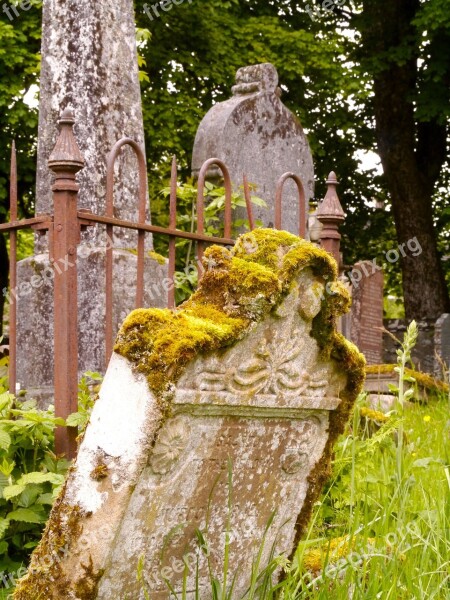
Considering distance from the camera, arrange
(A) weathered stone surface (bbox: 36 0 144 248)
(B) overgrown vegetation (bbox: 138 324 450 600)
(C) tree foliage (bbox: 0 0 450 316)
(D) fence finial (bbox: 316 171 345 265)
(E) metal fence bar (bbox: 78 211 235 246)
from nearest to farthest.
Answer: (B) overgrown vegetation (bbox: 138 324 450 600), (E) metal fence bar (bbox: 78 211 235 246), (D) fence finial (bbox: 316 171 345 265), (A) weathered stone surface (bbox: 36 0 144 248), (C) tree foliage (bbox: 0 0 450 316)

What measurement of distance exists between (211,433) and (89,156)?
11.9 feet

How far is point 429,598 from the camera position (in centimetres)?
290

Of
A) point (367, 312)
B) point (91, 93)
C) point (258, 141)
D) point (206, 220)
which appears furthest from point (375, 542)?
point (367, 312)

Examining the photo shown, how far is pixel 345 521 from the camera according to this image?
164 inches

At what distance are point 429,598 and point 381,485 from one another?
1240 millimetres

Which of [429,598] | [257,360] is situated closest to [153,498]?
[257,360]

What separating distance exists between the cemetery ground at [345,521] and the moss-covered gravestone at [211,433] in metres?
0.09

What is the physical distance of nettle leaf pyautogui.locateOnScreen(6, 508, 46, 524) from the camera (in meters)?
3.49

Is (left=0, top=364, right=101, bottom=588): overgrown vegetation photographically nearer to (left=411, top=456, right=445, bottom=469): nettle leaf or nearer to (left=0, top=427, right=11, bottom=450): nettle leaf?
(left=0, top=427, right=11, bottom=450): nettle leaf

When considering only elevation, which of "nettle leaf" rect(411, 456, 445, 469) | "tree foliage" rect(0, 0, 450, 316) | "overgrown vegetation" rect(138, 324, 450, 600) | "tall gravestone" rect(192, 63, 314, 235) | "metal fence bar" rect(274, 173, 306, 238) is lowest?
"overgrown vegetation" rect(138, 324, 450, 600)

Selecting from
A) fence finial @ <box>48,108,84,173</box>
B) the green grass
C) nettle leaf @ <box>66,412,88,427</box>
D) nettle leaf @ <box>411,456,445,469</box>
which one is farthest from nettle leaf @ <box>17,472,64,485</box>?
nettle leaf @ <box>411,456,445,469</box>

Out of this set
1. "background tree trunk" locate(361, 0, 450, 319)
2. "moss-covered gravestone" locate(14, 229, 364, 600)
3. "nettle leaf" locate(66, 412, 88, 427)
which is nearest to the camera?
"moss-covered gravestone" locate(14, 229, 364, 600)

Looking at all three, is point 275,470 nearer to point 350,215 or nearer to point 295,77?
point 295,77

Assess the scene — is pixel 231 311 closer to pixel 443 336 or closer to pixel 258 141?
pixel 258 141
